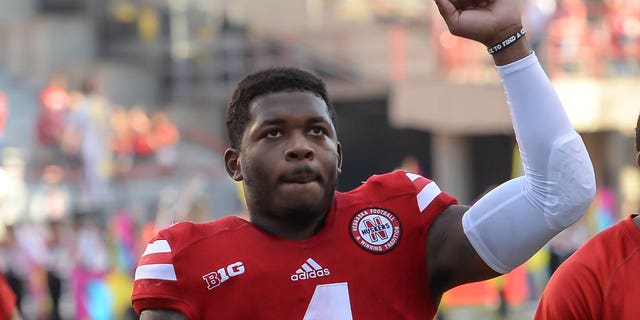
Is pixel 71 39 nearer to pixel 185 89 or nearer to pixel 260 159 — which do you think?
pixel 185 89

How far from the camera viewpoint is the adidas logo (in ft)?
11.0

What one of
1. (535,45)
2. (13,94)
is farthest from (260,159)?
(13,94)

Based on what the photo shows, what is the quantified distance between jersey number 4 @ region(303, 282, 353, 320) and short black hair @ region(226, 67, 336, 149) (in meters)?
0.43

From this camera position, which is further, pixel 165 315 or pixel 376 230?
pixel 376 230

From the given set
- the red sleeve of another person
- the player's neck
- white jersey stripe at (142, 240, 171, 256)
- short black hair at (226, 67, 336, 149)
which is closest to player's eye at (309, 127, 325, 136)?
short black hair at (226, 67, 336, 149)

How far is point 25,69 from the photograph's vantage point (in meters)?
27.4

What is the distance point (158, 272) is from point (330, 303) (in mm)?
424

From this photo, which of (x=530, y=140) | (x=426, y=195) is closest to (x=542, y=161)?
(x=530, y=140)

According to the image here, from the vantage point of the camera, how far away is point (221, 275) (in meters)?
3.34

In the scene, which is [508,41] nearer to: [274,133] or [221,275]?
[274,133]

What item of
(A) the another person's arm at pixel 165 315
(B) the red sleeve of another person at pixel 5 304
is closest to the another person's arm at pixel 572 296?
(A) the another person's arm at pixel 165 315

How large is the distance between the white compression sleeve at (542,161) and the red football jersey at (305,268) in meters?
0.31

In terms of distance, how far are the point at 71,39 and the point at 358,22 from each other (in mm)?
6149

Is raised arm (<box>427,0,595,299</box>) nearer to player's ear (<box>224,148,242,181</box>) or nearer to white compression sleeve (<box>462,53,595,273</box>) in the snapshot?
white compression sleeve (<box>462,53,595,273</box>)
